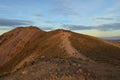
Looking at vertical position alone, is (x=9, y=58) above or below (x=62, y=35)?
below

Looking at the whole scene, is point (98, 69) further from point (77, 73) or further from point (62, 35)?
point (62, 35)

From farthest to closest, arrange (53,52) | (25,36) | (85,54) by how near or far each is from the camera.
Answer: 1. (25,36)
2. (53,52)
3. (85,54)

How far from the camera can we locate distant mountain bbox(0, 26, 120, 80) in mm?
21391

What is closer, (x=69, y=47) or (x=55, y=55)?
(x=55, y=55)

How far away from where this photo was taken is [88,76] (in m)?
19.9

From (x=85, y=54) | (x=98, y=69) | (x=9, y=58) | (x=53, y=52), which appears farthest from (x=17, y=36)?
(x=98, y=69)

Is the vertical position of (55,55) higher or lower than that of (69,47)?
lower

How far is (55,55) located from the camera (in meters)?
38.0

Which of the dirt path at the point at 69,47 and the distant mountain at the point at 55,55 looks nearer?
the distant mountain at the point at 55,55

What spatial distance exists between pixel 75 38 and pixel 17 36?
22.0 m

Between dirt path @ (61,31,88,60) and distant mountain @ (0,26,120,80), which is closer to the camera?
distant mountain @ (0,26,120,80)

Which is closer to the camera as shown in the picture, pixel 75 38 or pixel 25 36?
pixel 75 38

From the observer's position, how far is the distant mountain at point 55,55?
70.2 feet

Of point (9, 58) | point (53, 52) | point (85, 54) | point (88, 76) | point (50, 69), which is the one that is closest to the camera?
point (88, 76)
